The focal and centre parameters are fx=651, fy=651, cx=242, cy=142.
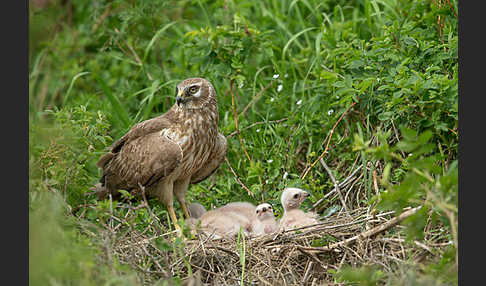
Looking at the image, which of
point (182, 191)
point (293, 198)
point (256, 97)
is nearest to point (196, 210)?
point (182, 191)

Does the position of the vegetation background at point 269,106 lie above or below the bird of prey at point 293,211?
above

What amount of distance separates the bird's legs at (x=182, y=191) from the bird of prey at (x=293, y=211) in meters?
0.79

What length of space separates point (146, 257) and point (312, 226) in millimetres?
1097

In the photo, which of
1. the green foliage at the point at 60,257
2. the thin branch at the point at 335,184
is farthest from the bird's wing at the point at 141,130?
→ the green foliage at the point at 60,257

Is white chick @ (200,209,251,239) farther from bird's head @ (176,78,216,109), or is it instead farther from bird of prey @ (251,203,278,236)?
bird's head @ (176,78,216,109)

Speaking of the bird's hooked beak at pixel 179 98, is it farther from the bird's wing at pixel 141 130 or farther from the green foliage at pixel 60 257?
the green foliage at pixel 60 257

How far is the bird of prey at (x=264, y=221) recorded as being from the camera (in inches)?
183

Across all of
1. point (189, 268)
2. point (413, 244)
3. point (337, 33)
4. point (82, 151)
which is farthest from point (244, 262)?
point (337, 33)

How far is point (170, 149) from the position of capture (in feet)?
15.2

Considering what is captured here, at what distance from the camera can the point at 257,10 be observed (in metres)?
6.73

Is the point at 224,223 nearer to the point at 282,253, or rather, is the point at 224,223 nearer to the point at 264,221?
the point at 264,221

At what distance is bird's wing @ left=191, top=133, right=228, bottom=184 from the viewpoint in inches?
199

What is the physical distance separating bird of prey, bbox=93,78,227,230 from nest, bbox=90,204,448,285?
22.0 inches

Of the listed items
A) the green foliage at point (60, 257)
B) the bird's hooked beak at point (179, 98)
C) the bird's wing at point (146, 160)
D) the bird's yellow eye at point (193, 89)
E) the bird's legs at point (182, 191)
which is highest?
the bird's yellow eye at point (193, 89)
